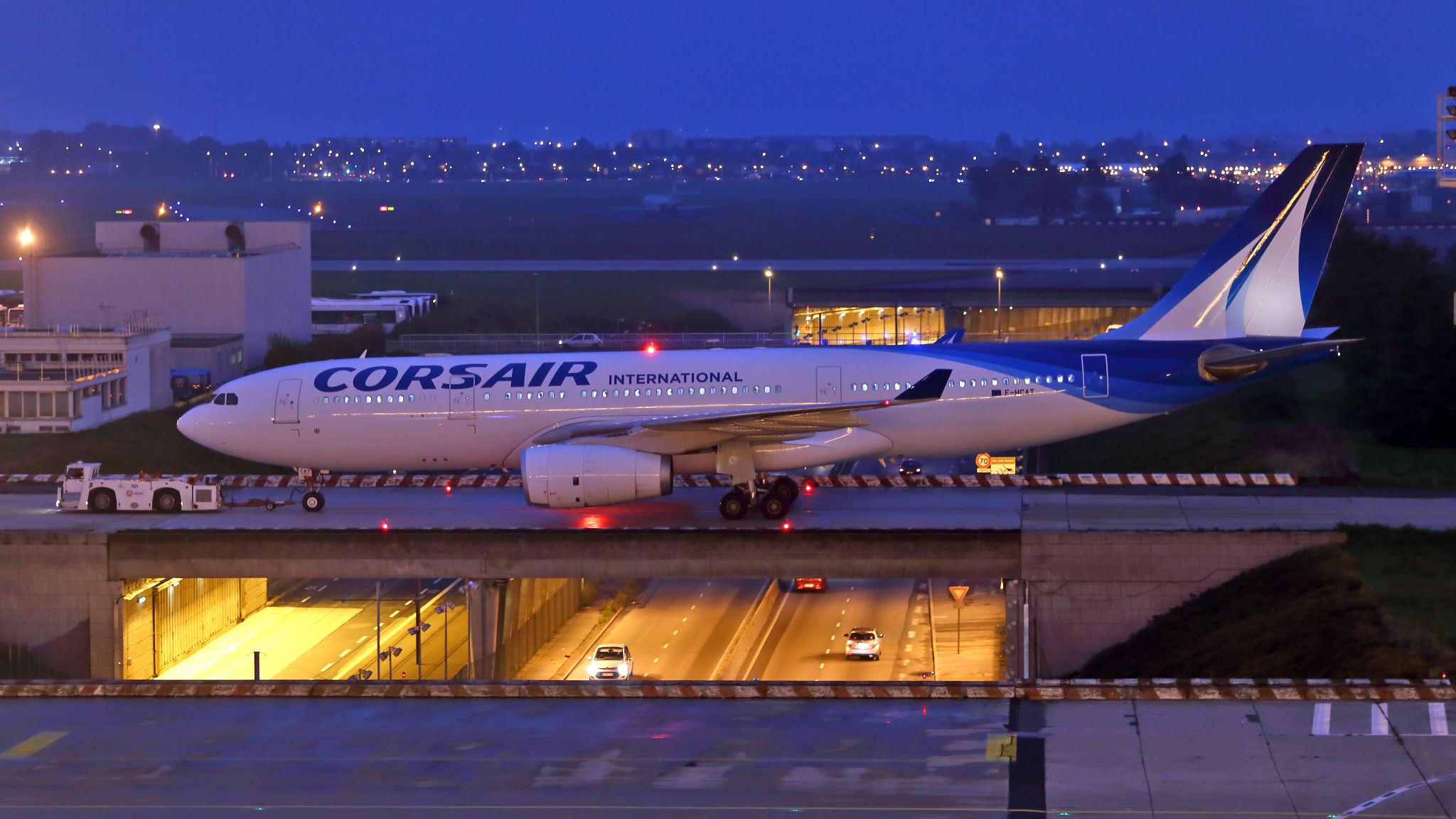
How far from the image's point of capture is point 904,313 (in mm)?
83500

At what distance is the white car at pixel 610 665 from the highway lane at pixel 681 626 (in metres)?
0.31

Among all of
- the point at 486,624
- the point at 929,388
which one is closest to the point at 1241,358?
the point at 929,388

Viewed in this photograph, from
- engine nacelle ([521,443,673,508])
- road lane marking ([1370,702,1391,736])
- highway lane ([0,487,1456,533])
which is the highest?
engine nacelle ([521,443,673,508])

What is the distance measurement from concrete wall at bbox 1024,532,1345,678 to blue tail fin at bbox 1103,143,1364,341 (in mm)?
6180

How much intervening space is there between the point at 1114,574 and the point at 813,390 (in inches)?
314

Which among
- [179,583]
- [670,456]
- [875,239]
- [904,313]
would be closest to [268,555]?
[179,583]

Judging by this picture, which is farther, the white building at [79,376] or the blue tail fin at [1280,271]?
the white building at [79,376]

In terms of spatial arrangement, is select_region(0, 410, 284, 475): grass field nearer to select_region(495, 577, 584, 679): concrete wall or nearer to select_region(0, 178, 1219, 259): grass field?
select_region(495, 577, 584, 679): concrete wall

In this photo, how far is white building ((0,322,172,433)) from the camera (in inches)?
2288

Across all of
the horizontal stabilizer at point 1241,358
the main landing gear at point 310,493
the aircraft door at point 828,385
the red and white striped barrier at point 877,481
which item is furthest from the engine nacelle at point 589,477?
the horizontal stabilizer at point 1241,358

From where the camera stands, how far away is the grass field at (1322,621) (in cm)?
2772

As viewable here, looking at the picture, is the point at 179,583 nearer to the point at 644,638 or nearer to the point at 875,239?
the point at 644,638

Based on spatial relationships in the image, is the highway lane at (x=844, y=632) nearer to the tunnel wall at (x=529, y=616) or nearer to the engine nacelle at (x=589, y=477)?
the engine nacelle at (x=589, y=477)

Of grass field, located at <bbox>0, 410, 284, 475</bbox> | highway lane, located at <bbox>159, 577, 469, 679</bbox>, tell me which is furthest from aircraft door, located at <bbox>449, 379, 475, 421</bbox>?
grass field, located at <bbox>0, 410, 284, 475</bbox>
